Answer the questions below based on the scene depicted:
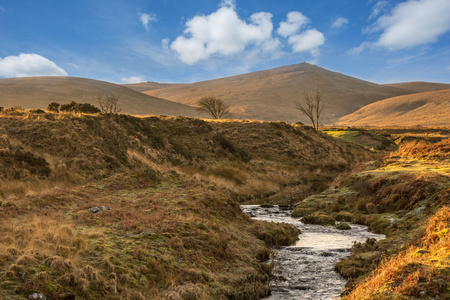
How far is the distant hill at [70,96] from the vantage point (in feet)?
348

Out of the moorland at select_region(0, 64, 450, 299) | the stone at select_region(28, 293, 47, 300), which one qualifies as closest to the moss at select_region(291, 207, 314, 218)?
the moorland at select_region(0, 64, 450, 299)

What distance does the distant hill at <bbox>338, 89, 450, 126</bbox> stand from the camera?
13512cm

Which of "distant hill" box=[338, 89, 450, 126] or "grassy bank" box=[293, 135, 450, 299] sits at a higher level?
"distant hill" box=[338, 89, 450, 126]

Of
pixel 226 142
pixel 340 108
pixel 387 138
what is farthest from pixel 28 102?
pixel 340 108

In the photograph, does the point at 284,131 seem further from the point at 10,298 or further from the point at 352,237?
the point at 10,298

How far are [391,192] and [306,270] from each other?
1181 centimetres

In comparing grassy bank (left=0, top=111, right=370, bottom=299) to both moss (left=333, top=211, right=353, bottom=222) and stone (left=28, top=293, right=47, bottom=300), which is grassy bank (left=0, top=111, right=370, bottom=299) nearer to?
stone (left=28, top=293, right=47, bottom=300)

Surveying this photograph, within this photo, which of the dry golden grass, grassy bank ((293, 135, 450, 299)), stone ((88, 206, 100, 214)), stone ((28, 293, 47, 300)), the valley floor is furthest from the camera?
stone ((88, 206, 100, 214))

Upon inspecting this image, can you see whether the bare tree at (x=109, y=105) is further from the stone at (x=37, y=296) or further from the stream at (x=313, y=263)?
the stone at (x=37, y=296)

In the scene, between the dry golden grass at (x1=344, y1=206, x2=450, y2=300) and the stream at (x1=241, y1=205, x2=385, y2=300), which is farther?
the stream at (x1=241, y1=205, x2=385, y2=300)

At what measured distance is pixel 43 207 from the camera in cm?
1322

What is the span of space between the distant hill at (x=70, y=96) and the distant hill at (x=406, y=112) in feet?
286

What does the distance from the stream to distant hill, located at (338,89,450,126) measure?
424ft

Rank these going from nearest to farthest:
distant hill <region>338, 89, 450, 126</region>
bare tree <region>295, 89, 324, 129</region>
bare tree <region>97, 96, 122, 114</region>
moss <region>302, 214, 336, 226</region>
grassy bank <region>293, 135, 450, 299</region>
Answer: grassy bank <region>293, 135, 450, 299</region> → moss <region>302, 214, 336, 226</region> → bare tree <region>97, 96, 122, 114</region> → bare tree <region>295, 89, 324, 129</region> → distant hill <region>338, 89, 450, 126</region>
